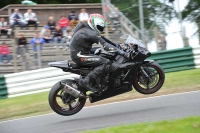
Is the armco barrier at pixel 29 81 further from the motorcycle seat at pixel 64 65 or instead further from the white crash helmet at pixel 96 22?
the white crash helmet at pixel 96 22

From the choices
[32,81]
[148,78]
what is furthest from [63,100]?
[32,81]

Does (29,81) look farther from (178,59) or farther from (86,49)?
(86,49)

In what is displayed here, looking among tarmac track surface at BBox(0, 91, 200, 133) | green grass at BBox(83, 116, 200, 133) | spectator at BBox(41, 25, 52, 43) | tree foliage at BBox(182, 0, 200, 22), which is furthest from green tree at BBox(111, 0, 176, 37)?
green grass at BBox(83, 116, 200, 133)

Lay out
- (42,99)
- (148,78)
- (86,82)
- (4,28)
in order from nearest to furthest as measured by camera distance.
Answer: (86,82)
(148,78)
(42,99)
(4,28)

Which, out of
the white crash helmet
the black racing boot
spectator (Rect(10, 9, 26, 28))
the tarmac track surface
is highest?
spectator (Rect(10, 9, 26, 28))

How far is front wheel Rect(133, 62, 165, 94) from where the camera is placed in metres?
8.58

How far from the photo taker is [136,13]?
46.2 feet

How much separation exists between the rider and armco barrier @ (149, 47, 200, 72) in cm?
546

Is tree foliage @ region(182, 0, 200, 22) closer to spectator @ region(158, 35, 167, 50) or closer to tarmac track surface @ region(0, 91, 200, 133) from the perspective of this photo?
spectator @ region(158, 35, 167, 50)

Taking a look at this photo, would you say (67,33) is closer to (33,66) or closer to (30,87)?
(33,66)

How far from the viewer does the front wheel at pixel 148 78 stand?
28.1 ft

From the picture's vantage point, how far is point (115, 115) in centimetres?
818

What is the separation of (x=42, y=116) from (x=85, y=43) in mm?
1991

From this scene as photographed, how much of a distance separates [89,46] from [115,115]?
1.44 metres
